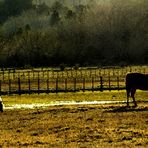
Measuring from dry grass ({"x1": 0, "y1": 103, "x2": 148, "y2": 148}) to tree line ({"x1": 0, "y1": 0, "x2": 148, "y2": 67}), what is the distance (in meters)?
65.3

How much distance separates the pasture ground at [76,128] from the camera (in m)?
17.8

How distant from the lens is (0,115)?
89.5ft

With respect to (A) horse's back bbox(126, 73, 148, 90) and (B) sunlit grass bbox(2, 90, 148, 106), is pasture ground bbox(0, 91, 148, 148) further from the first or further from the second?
(B) sunlit grass bbox(2, 90, 148, 106)

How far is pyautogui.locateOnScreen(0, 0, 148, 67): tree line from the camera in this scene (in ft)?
327

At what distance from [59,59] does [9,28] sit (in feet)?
124

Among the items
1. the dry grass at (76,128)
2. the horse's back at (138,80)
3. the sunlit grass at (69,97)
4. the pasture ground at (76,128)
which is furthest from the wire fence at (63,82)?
the dry grass at (76,128)

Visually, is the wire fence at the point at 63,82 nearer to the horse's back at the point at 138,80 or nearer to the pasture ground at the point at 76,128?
the horse's back at the point at 138,80

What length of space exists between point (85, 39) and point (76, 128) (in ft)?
311

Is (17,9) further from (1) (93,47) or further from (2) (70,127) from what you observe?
(2) (70,127)

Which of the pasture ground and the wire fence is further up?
the pasture ground

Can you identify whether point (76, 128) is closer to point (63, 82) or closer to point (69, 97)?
point (69, 97)

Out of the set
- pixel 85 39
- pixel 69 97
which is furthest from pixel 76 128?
pixel 85 39

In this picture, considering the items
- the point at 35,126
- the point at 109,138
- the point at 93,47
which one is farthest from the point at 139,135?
the point at 93,47

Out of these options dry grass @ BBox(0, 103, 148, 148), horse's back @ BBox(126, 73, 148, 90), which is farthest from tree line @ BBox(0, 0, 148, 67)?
dry grass @ BBox(0, 103, 148, 148)
